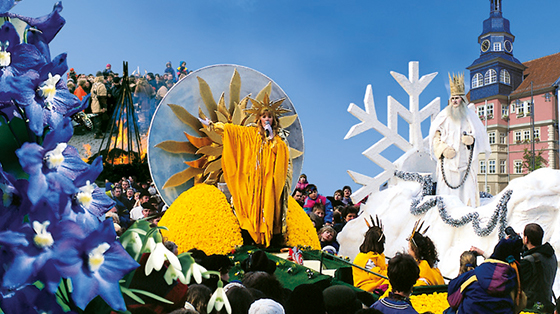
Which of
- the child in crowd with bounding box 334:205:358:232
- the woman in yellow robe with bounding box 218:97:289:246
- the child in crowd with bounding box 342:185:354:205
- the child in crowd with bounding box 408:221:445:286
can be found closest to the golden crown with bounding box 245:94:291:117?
the woman in yellow robe with bounding box 218:97:289:246

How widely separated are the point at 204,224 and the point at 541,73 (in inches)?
1544

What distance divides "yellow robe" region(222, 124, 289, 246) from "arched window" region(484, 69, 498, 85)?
38847mm

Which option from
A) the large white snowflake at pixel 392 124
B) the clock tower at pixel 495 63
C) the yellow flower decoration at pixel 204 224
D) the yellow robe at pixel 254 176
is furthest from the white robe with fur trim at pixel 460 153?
the clock tower at pixel 495 63

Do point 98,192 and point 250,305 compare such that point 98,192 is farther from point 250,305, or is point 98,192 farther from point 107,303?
point 250,305

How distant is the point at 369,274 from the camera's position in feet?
14.4

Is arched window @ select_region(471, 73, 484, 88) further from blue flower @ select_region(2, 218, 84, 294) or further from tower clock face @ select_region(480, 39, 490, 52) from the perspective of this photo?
blue flower @ select_region(2, 218, 84, 294)

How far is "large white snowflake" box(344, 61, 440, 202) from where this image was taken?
11.0 meters

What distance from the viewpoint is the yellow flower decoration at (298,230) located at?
6680 mm

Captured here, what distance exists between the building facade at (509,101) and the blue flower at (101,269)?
123ft

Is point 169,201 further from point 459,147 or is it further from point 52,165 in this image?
point 52,165

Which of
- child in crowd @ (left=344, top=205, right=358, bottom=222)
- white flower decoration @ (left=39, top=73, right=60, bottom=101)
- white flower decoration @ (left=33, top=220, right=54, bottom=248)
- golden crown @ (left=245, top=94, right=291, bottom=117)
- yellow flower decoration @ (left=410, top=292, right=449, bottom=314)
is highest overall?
golden crown @ (left=245, top=94, right=291, bottom=117)

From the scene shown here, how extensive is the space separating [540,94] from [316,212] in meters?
32.9

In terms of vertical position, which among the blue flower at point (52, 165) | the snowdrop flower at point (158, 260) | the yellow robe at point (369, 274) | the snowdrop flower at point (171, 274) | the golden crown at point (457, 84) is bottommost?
the yellow robe at point (369, 274)

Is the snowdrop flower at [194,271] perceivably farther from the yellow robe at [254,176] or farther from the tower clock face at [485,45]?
the tower clock face at [485,45]
